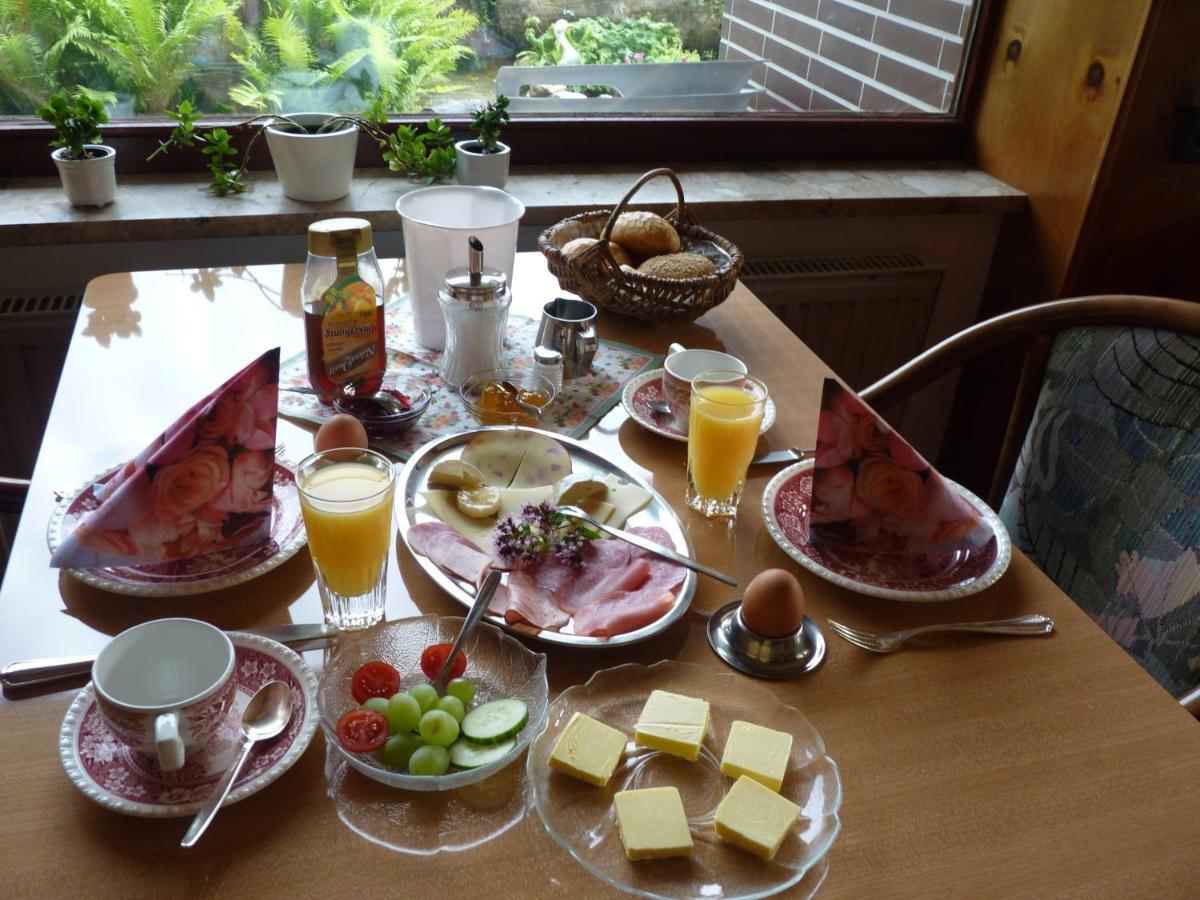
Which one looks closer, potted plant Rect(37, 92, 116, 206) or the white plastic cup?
the white plastic cup

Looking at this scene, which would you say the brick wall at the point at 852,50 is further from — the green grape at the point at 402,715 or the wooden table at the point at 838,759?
the green grape at the point at 402,715

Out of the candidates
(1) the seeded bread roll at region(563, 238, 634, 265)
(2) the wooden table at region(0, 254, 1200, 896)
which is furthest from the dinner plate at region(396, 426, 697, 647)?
(1) the seeded bread roll at region(563, 238, 634, 265)

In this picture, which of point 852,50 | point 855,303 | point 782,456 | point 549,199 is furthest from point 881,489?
point 852,50

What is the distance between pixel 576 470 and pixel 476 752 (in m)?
0.45

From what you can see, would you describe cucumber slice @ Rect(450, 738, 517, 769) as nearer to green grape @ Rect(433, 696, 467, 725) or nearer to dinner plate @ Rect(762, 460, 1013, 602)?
green grape @ Rect(433, 696, 467, 725)

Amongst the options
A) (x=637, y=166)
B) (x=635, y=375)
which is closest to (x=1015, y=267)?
(x=637, y=166)

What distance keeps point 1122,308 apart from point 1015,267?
109 cm

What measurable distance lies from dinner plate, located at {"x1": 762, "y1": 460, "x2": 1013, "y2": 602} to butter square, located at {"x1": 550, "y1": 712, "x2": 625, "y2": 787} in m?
0.31

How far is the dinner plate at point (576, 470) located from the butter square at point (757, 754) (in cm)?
13

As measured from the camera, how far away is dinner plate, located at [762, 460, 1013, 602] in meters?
0.91

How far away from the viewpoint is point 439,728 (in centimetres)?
69

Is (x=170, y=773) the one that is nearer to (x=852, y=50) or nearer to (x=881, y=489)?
(x=881, y=489)

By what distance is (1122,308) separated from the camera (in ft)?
4.05

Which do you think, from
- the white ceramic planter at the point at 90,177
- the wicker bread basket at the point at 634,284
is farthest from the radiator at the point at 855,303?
the white ceramic planter at the point at 90,177
